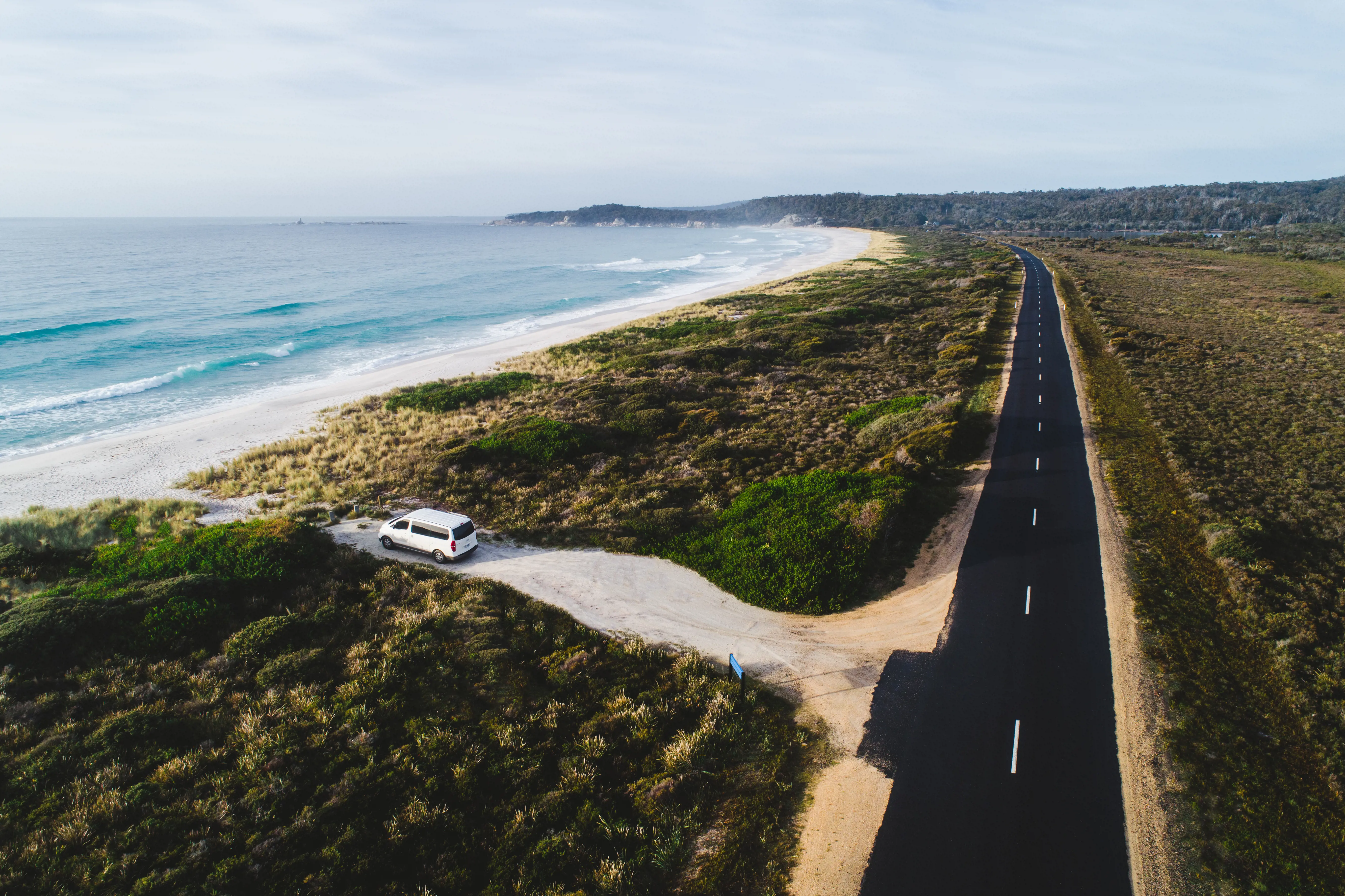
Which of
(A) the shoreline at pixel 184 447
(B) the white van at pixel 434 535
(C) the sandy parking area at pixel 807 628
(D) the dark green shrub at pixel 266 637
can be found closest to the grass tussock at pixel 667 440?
(C) the sandy parking area at pixel 807 628

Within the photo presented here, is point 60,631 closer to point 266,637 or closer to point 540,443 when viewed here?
point 266,637

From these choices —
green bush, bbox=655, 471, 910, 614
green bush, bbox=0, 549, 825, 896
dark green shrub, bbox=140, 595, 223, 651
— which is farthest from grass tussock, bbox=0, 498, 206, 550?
green bush, bbox=655, 471, 910, 614

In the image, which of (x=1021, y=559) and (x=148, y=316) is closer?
(x=1021, y=559)

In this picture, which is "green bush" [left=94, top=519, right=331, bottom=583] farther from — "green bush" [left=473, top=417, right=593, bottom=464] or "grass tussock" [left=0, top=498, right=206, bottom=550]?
"green bush" [left=473, top=417, right=593, bottom=464]

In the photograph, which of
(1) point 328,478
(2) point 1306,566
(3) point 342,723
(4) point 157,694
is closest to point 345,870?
(3) point 342,723

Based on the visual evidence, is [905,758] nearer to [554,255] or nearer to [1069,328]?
[1069,328]

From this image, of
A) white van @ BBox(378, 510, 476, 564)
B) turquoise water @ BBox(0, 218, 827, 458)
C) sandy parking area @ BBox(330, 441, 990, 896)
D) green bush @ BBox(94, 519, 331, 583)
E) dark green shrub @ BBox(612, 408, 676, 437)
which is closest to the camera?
sandy parking area @ BBox(330, 441, 990, 896)

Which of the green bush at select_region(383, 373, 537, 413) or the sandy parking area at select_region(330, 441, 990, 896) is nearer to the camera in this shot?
the sandy parking area at select_region(330, 441, 990, 896)
